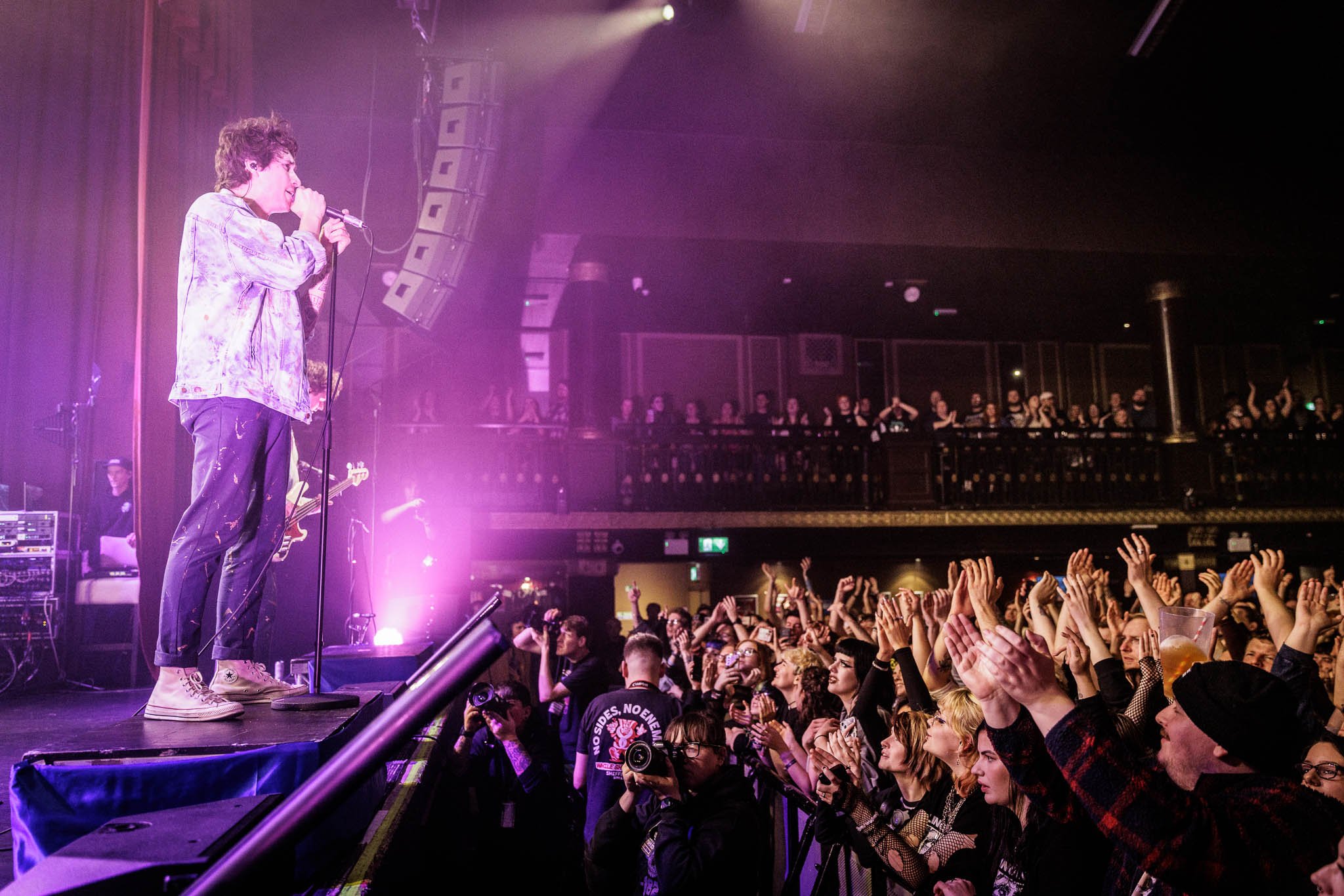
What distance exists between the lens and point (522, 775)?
153 inches

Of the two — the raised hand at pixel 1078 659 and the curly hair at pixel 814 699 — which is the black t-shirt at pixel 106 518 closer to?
the curly hair at pixel 814 699

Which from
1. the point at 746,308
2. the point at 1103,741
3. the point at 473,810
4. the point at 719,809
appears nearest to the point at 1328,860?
the point at 1103,741

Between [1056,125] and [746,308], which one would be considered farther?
[746,308]

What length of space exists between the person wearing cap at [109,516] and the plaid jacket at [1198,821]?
5890 mm

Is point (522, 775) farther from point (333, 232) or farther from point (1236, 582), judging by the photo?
point (1236, 582)

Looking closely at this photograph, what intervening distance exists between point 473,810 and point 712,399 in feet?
32.0

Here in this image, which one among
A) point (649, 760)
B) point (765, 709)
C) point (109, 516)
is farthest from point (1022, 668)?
point (109, 516)

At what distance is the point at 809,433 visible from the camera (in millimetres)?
12438

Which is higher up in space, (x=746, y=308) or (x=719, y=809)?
(x=746, y=308)

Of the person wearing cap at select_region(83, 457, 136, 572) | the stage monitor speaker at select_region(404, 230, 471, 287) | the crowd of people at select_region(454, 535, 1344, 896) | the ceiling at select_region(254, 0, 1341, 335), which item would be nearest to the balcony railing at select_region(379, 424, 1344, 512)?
the ceiling at select_region(254, 0, 1341, 335)

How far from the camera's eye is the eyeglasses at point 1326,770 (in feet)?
6.11

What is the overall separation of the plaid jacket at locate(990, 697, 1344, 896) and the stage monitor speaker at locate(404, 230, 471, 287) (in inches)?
268

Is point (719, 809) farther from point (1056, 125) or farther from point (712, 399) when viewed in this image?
point (712, 399)

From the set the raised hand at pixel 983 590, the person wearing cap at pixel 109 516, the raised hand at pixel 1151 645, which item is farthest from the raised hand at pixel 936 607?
the person wearing cap at pixel 109 516
